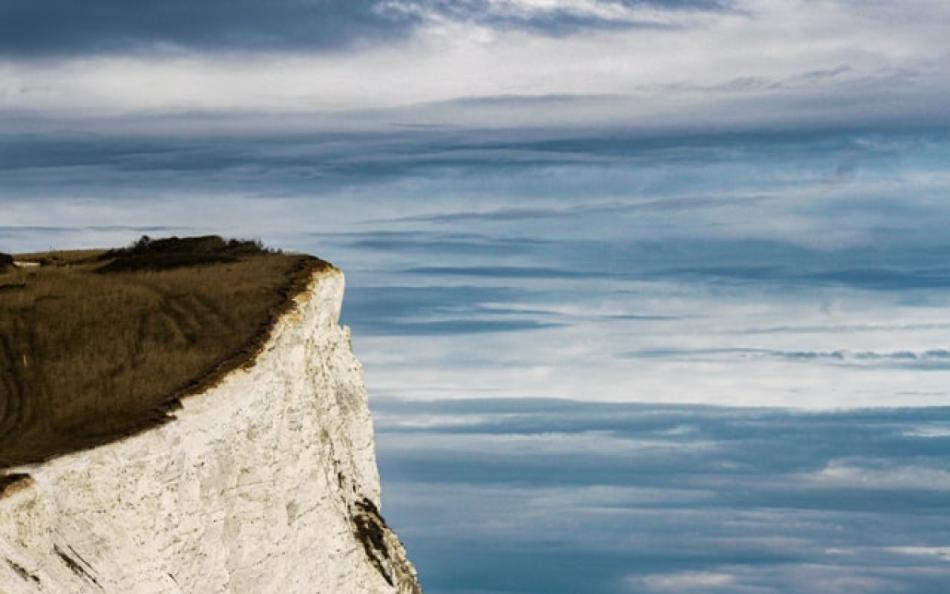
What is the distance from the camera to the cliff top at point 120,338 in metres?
72.6

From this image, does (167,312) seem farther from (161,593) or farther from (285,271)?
(161,593)

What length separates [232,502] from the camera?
74000 mm

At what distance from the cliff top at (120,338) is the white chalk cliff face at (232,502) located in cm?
109

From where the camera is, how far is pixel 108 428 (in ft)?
230

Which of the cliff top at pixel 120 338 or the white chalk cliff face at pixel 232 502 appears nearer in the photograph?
the white chalk cliff face at pixel 232 502

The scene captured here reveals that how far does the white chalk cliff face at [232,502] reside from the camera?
2537 inches

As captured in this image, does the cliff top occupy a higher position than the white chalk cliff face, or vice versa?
the cliff top

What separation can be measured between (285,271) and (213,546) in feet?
67.6

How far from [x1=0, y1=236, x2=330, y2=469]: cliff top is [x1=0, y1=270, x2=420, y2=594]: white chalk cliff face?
3.56 ft

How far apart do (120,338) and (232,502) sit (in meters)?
10.7

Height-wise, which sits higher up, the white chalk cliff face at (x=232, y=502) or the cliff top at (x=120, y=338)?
the cliff top at (x=120, y=338)

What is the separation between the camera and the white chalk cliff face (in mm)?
64438

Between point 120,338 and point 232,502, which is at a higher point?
point 120,338

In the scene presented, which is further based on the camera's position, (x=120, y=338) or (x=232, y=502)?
(x=120, y=338)
